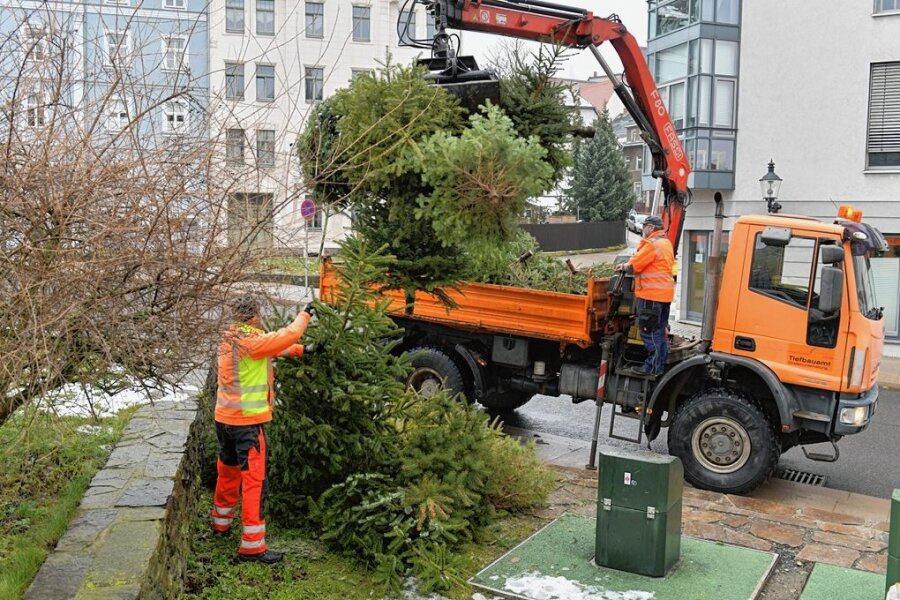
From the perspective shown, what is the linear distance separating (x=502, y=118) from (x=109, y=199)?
289 cm

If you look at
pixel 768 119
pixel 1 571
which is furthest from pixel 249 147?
pixel 768 119

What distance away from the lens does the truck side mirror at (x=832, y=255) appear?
7617 millimetres

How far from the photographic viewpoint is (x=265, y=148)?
4.83m

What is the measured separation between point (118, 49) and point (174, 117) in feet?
1.39

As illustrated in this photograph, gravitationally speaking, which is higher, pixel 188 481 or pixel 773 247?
pixel 773 247

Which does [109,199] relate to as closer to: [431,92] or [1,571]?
[1,571]

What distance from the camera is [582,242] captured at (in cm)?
4172

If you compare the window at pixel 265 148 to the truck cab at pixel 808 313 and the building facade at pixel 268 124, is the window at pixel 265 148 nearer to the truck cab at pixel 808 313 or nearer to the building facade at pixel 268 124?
the building facade at pixel 268 124

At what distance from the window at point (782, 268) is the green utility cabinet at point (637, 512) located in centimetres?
275

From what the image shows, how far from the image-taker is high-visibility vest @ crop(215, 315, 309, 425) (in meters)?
5.63

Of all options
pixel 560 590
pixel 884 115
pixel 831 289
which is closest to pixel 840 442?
pixel 831 289

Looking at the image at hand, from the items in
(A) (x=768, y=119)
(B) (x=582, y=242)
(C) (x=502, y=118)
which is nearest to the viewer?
(C) (x=502, y=118)

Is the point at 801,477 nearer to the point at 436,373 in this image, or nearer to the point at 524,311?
the point at 524,311

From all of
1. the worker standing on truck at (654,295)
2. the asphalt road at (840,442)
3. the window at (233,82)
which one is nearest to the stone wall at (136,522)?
the window at (233,82)
